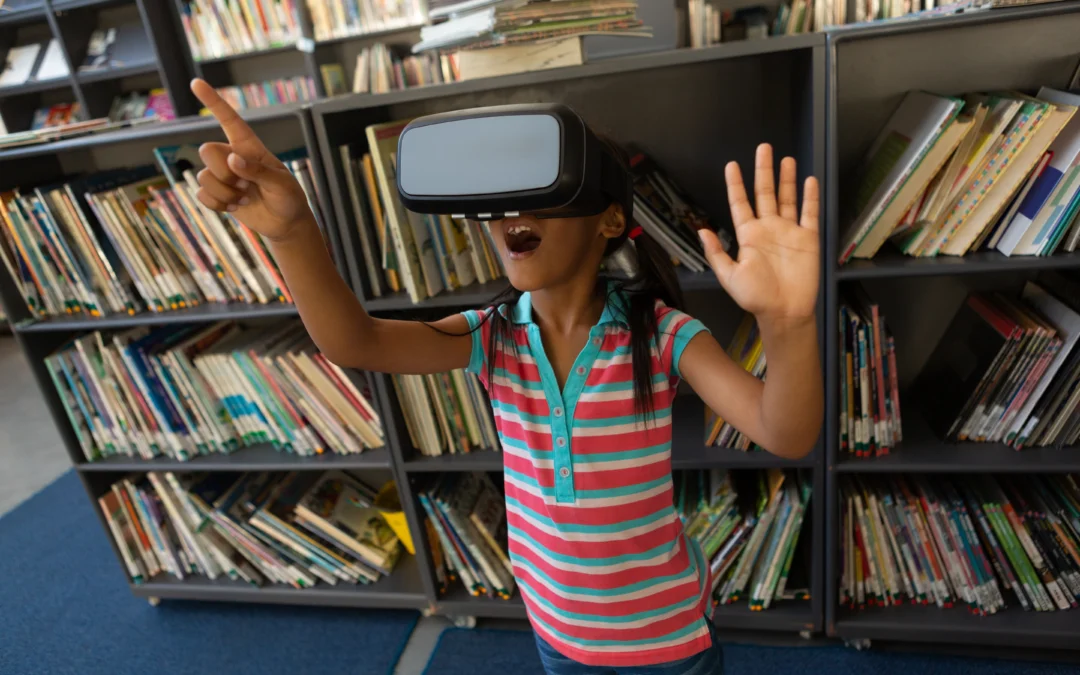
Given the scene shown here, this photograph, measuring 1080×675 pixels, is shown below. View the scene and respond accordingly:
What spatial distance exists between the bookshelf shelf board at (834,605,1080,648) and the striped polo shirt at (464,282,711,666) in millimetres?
791

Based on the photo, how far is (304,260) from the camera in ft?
2.68

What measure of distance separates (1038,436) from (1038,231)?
44 centimetres

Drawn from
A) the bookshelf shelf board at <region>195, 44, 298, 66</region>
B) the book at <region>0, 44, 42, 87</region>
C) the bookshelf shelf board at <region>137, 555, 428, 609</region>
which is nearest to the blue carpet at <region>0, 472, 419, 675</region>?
the bookshelf shelf board at <region>137, 555, 428, 609</region>

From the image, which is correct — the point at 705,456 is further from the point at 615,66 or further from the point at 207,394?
the point at 207,394

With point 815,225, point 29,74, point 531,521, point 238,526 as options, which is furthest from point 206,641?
point 29,74

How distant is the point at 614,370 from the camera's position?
0.90m

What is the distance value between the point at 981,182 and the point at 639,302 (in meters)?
0.75

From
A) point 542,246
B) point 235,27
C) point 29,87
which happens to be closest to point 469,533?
point 542,246

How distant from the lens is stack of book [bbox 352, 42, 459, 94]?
296 centimetres

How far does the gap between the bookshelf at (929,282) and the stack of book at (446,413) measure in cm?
76

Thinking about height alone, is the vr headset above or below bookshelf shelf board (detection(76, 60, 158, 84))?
below

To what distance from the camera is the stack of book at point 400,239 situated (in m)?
1.41

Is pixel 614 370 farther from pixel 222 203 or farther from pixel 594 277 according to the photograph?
pixel 222 203

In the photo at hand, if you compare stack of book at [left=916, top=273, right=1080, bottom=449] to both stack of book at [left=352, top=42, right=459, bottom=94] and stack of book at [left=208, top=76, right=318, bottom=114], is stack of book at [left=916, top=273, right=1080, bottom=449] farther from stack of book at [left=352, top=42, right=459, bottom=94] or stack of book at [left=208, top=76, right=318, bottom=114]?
stack of book at [left=208, top=76, right=318, bottom=114]
